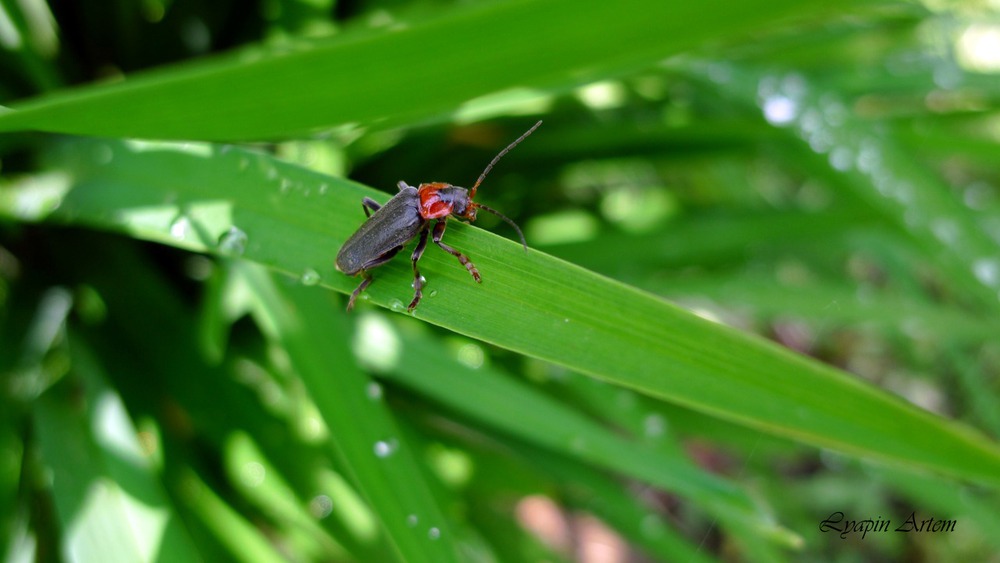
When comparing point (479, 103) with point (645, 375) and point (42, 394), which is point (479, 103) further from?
point (42, 394)

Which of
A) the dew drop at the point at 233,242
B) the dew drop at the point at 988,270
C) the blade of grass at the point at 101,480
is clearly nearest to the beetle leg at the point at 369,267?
the dew drop at the point at 233,242

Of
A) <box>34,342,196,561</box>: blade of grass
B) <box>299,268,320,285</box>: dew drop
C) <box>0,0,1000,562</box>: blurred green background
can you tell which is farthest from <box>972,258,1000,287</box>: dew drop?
<box>34,342,196,561</box>: blade of grass

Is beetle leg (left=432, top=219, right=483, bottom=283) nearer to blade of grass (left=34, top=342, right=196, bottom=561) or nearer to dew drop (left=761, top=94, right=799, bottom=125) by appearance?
blade of grass (left=34, top=342, right=196, bottom=561)

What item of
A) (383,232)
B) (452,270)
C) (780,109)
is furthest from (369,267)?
(780,109)

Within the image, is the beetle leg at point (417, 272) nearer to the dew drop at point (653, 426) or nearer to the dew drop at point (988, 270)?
the dew drop at point (653, 426)

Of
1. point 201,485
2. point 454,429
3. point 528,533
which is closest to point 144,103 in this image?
point 201,485

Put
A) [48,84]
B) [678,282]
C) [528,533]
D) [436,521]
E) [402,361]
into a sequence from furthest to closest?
[528,533] < [678,282] < [48,84] < [402,361] < [436,521]

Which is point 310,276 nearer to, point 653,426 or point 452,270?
point 452,270

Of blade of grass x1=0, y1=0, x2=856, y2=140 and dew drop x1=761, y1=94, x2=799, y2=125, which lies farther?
dew drop x1=761, y1=94, x2=799, y2=125

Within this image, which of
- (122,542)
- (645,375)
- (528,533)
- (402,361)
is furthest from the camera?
(528,533)

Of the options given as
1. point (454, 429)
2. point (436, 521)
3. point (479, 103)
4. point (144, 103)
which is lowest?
point (454, 429)
